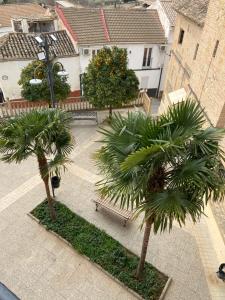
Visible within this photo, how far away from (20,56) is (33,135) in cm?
1269

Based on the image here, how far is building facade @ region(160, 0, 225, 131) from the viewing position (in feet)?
30.0

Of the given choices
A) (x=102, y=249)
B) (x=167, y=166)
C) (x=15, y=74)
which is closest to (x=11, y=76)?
(x=15, y=74)

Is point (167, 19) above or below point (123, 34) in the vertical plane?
above

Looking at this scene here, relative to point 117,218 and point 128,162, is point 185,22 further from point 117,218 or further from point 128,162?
point 128,162

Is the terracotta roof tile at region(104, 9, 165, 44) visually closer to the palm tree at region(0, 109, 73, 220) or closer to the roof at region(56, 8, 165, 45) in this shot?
the roof at region(56, 8, 165, 45)

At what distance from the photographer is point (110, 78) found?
45.1 feet

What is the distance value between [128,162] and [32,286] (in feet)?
18.3

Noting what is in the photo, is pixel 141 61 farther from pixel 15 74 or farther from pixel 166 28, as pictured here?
pixel 15 74

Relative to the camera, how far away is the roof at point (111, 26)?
18.7 metres

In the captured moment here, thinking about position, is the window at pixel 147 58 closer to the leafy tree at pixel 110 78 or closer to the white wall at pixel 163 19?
the white wall at pixel 163 19

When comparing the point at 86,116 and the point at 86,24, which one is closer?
Result: the point at 86,116

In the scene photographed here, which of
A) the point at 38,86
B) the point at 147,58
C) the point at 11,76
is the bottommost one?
the point at 11,76

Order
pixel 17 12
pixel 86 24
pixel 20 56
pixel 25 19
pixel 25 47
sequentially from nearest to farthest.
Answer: pixel 20 56, pixel 25 47, pixel 86 24, pixel 25 19, pixel 17 12

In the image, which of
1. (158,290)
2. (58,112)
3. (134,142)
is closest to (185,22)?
(58,112)
